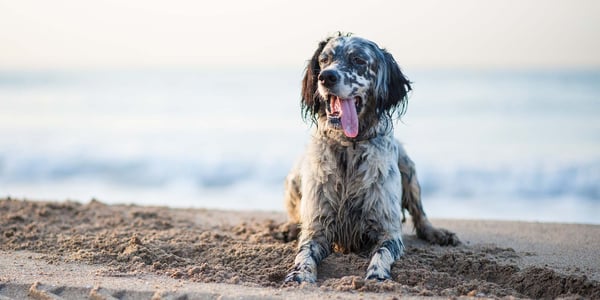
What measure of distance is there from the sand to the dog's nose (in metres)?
1.38

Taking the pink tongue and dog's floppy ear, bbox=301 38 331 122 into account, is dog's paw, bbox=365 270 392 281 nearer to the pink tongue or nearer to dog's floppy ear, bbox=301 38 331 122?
the pink tongue

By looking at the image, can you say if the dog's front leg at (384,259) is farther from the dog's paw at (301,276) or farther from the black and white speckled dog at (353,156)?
the dog's paw at (301,276)

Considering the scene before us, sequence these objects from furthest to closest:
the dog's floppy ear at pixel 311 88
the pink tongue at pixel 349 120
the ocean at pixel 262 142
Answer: the ocean at pixel 262 142 < the dog's floppy ear at pixel 311 88 < the pink tongue at pixel 349 120

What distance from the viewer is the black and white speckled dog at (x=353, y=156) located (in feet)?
18.2

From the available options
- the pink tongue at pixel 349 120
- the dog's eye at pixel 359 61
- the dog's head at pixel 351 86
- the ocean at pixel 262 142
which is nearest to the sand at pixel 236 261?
the pink tongue at pixel 349 120

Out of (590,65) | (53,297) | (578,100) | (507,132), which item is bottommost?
(53,297)

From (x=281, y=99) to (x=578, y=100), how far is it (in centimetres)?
1038

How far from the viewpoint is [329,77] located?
530cm

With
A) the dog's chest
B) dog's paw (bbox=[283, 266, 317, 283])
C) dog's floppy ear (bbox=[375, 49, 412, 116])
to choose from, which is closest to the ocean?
dog's floppy ear (bbox=[375, 49, 412, 116])

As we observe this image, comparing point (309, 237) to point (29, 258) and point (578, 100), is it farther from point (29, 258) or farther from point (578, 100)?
point (578, 100)

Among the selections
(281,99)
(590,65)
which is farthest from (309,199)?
(590,65)

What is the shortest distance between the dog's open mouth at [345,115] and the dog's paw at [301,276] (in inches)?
43.7

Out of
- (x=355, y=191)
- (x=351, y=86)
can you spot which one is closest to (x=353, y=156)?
(x=355, y=191)

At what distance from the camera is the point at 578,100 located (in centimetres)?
2259
